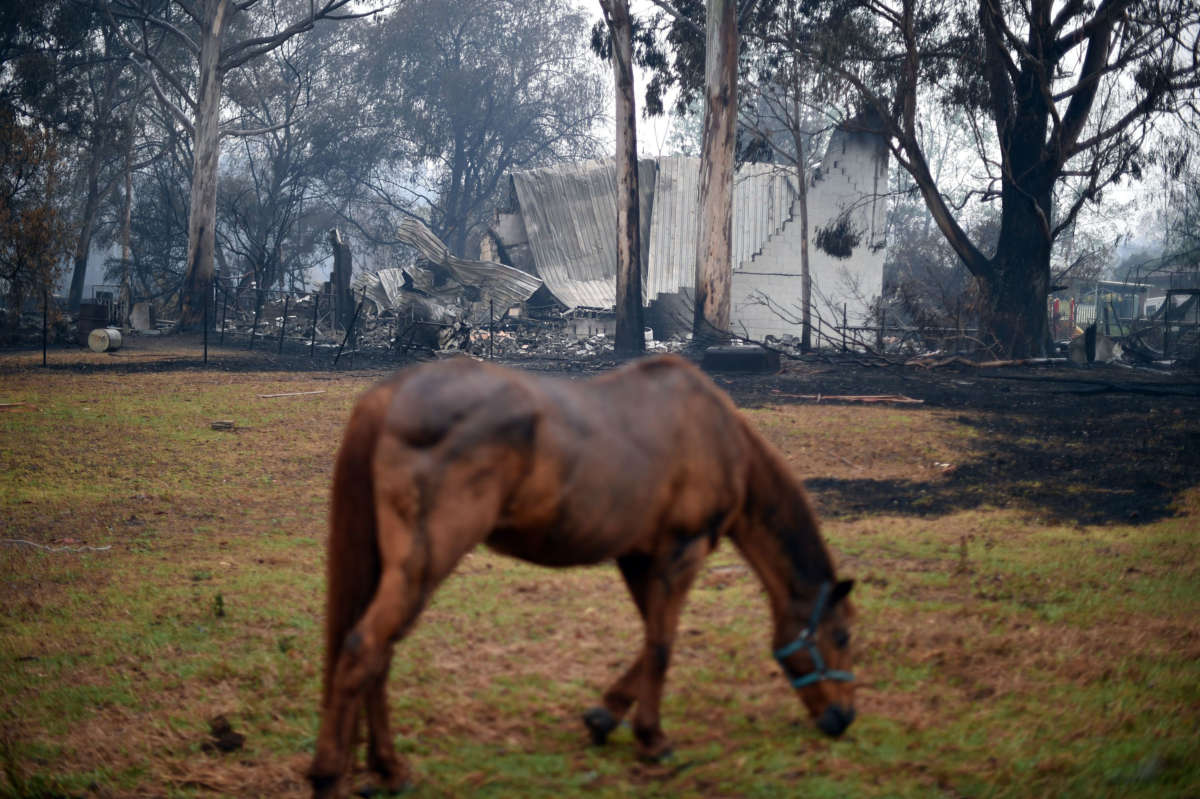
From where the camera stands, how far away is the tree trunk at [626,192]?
23438 millimetres

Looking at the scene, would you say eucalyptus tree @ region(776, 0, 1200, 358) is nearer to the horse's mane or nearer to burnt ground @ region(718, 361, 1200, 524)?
burnt ground @ region(718, 361, 1200, 524)

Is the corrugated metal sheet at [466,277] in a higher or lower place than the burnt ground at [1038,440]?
higher

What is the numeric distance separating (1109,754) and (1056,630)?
147cm

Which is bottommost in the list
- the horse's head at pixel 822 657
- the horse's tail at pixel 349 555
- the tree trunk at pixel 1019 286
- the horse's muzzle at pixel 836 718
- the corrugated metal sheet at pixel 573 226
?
the horse's muzzle at pixel 836 718

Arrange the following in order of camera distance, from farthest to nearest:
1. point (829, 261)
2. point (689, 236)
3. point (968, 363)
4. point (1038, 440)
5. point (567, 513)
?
point (689, 236) → point (829, 261) → point (968, 363) → point (1038, 440) → point (567, 513)

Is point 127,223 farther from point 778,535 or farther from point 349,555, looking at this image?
point 778,535

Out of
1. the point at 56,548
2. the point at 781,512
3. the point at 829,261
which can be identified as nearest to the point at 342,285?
the point at 829,261

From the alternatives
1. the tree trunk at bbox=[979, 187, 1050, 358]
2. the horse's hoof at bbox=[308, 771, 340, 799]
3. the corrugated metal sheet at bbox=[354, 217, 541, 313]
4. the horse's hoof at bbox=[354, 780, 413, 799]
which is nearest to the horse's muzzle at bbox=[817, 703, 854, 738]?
the horse's hoof at bbox=[354, 780, 413, 799]

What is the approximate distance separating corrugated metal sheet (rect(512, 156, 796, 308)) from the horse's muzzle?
25.6 metres

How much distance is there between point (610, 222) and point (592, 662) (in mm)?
26879

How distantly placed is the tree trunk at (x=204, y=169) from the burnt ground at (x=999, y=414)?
4.27 metres

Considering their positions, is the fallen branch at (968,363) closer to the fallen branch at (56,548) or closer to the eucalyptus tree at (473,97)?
the fallen branch at (56,548)

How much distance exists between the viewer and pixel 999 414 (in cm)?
1411

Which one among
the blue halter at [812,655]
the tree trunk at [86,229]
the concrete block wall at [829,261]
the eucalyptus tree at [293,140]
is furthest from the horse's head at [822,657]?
the eucalyptus tree at [293,140]
